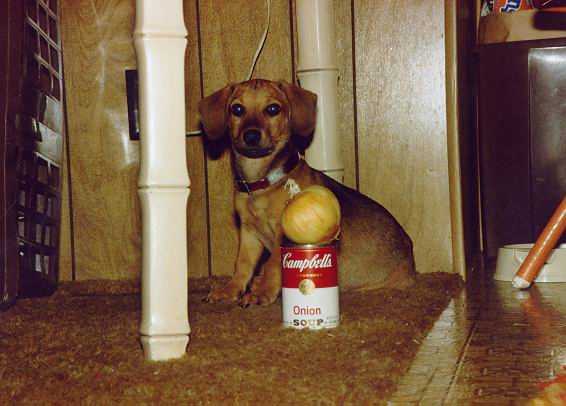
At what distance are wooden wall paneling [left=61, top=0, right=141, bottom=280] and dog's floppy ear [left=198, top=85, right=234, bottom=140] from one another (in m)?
0.28

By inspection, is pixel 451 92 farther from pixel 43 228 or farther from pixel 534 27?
pixel 43 228

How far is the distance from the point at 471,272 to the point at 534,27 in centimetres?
79

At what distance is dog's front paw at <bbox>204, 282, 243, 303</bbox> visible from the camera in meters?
2.02

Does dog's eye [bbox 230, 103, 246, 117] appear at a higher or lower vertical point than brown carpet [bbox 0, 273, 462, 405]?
higher

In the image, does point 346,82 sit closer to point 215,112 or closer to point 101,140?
point 215,112

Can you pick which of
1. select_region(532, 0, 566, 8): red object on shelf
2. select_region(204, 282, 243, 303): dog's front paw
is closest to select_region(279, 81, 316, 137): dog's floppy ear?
select_region(204, 282, 243, 303): dog's front paw

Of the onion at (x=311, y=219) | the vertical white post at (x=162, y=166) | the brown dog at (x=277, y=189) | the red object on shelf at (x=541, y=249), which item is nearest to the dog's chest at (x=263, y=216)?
the brown dog at (x=277, y=189)

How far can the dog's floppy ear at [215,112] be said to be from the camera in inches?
86.4

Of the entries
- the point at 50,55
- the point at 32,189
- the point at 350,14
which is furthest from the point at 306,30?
the point at 32,189

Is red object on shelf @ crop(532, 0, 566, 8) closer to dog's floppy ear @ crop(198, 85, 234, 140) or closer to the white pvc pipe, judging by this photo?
the white pvc pipe

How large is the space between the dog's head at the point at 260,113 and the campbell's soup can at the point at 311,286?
59 cm

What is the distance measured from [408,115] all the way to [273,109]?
400mm

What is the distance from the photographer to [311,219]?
1.61 meters

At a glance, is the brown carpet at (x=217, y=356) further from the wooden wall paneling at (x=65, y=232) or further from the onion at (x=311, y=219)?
the wooden wall paneling at (x=65, y=232)
